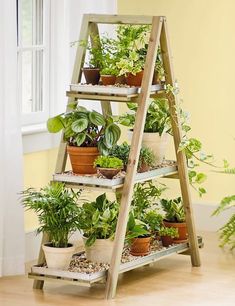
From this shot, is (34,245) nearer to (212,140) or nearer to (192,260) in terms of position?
(192,260)

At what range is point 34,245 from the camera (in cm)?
574

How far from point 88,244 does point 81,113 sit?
2.17 feet

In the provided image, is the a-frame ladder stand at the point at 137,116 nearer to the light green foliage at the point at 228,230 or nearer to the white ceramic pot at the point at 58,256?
the white ceramic pot at the point at 58,256

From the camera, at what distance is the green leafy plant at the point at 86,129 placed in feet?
16.4

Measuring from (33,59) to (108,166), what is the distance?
46.7 inches

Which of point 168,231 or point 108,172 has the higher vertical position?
point 108,172

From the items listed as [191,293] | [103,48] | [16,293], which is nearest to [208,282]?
[191,293]

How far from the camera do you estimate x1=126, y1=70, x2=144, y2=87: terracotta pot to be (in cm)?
510

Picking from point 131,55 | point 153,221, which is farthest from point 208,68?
point 131,55

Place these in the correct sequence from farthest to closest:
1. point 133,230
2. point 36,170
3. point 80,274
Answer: point 36,170, point 133,230, point 80,274

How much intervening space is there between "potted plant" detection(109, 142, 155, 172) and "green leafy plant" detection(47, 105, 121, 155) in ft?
0.19

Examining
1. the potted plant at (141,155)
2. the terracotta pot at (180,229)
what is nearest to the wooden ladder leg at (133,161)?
the potted plant at (141,155)

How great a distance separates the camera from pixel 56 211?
194 inches

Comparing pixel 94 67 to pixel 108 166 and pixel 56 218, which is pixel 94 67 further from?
pixel 56 218
